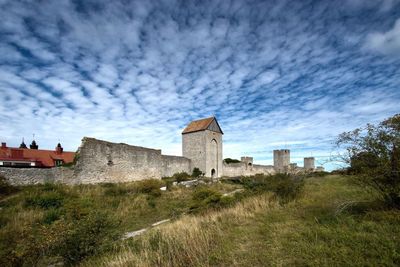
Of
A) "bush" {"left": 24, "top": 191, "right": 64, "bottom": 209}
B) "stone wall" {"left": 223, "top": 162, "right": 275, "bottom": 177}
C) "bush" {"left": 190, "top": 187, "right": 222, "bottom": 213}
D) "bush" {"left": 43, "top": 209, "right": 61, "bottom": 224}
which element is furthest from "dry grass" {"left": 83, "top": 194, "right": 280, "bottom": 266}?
"stone wall" {"left": 223, "top": 162, "right": 275, "bottom": 177}

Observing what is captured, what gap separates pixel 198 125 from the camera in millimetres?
29484

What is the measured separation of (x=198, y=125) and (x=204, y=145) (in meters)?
3.60

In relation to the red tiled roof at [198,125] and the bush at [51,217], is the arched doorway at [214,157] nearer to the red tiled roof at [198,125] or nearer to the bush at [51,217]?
the red tiled roof at [198,125]

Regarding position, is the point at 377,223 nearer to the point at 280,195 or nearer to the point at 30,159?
the point at 280,195

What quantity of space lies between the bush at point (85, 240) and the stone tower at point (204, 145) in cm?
2297

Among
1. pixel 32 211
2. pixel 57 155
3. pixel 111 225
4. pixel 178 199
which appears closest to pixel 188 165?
pixel 178 199

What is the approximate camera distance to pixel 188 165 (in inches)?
1070

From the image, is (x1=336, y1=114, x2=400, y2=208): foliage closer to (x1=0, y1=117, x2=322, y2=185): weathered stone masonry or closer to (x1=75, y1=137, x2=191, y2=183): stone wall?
(x1=0, y1=117, x2=322, y2=185): weathered stone masonry

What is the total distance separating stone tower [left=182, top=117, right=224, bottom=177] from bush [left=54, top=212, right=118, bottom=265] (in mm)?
22967

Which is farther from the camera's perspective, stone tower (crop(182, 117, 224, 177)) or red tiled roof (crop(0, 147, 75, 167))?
stone tower (crop(182, 117, 224, 177))

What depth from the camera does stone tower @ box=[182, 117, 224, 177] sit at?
27516 mm

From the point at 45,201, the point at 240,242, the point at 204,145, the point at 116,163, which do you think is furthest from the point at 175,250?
the point at 204,145

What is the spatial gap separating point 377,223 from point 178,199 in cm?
933

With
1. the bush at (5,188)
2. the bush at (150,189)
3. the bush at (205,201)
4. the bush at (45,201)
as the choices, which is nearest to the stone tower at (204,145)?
the bush at (150,189)
